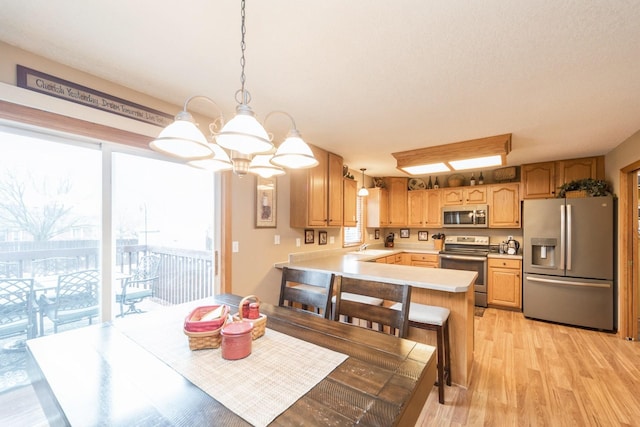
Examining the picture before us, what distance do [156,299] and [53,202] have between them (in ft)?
3.40

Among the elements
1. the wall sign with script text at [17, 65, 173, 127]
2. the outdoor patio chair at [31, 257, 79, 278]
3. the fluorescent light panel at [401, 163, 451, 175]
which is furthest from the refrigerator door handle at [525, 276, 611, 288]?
the outdoor patio chair at [31, 257, 79, 278]

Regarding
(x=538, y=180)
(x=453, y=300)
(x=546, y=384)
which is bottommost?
(x=546, y=384)

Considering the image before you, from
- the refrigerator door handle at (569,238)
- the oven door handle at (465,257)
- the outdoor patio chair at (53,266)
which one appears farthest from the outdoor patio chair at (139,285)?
the refrigerator door handle at (569,238)

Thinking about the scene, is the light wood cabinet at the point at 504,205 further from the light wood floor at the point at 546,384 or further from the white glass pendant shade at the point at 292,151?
the white glass pendant shade at the point at 292,151

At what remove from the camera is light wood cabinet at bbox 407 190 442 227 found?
5.06 metres

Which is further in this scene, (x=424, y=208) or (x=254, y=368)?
(x=424, y=208)

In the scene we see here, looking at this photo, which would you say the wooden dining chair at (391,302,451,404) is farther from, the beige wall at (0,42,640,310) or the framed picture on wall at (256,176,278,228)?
the framed picture on wall at (256,176,278,228)

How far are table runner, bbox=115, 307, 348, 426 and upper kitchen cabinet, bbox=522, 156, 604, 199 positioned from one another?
4.49m

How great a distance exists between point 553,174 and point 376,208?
2.72 meters

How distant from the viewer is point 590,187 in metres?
3.48

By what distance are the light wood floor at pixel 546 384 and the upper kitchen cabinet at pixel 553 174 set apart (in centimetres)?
197

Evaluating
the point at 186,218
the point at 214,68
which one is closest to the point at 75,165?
the point at 186,218

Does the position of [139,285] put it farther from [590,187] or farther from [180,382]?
[590,187]

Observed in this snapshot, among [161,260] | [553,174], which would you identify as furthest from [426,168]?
[161,260]
